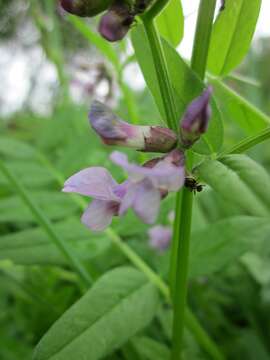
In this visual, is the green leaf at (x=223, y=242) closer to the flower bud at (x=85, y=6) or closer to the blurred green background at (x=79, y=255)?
the blurred green background at (x=79, y=255)

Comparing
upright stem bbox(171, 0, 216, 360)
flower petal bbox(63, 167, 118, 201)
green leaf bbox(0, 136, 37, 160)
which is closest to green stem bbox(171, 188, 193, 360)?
upright stem bbox(171, 0, 216, 360)

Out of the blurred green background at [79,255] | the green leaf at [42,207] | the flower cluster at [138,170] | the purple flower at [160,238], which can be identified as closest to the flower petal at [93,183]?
the flower cluster at [138,170]

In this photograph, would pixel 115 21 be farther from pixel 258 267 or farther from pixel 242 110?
pixel 258 267

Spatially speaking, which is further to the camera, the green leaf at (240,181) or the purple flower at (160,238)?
the purple flower at (160,238)

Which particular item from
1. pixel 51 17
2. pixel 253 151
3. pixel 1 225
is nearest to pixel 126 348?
pixel 1 225

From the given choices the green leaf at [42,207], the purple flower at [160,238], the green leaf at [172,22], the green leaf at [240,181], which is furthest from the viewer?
the purple flower at [160,238]

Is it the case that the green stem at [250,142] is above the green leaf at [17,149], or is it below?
below

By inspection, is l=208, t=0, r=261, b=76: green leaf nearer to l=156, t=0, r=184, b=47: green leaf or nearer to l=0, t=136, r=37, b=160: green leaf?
l=156, t=0, r=184, b=47: green leaf

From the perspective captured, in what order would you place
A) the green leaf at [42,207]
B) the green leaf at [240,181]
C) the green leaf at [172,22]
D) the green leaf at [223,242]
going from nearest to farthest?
the green leaf at [240,181], the green leaf at [172,22], the green leaf at [223,242], the green leaf at [42,207]
